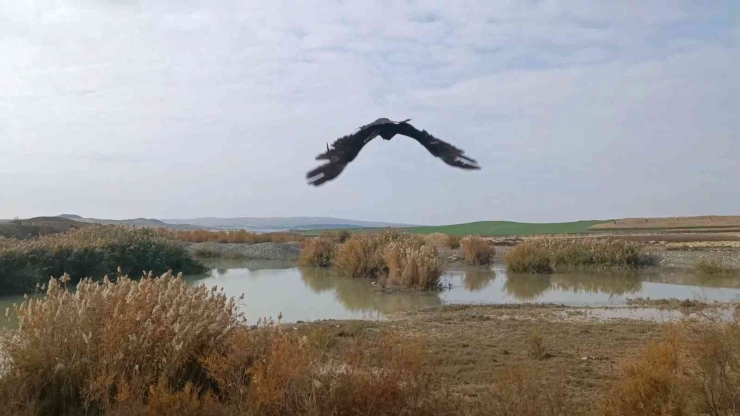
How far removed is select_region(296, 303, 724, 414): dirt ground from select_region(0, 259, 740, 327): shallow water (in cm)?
149

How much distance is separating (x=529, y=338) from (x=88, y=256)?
1400 cm

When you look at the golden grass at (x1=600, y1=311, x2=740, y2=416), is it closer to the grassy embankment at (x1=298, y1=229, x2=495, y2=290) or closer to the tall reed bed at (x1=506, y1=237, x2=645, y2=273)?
the grassy embankment at (x1=298, y1=229, x2=495, y2=290)

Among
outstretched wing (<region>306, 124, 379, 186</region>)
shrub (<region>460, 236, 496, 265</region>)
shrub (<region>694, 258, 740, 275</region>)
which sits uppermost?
outstretched wing (<region>306, 124, 379, 186</region>)

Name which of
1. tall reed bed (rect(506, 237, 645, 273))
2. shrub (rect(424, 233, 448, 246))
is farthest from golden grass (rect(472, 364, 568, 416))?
shrub (rect(424, 233, 448, 246))

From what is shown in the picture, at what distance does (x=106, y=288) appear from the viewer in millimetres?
5117

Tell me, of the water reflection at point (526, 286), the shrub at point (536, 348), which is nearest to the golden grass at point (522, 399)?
the shrub at point (536, 348)

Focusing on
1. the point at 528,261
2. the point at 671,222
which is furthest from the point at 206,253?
the point at 671,222

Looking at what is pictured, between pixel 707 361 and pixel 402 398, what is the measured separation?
6.77ft

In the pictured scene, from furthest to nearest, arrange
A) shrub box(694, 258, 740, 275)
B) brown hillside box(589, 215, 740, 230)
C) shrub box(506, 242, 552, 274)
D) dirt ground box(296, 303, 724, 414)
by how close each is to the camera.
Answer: brown hillside box(589, 215, 740, 230) < shrub box(506, 242, 552, 274) < shrub box(694, 258, 740, 275) < dirt ground box(296, 303, 724, 414)

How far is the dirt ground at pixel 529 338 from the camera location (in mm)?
5730

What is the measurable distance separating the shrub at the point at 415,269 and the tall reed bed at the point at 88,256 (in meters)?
6.98

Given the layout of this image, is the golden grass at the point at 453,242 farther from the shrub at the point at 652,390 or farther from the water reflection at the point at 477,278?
the shrub at the point at 652,390

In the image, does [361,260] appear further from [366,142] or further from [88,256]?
[366,142]

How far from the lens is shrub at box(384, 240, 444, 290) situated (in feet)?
50.9
